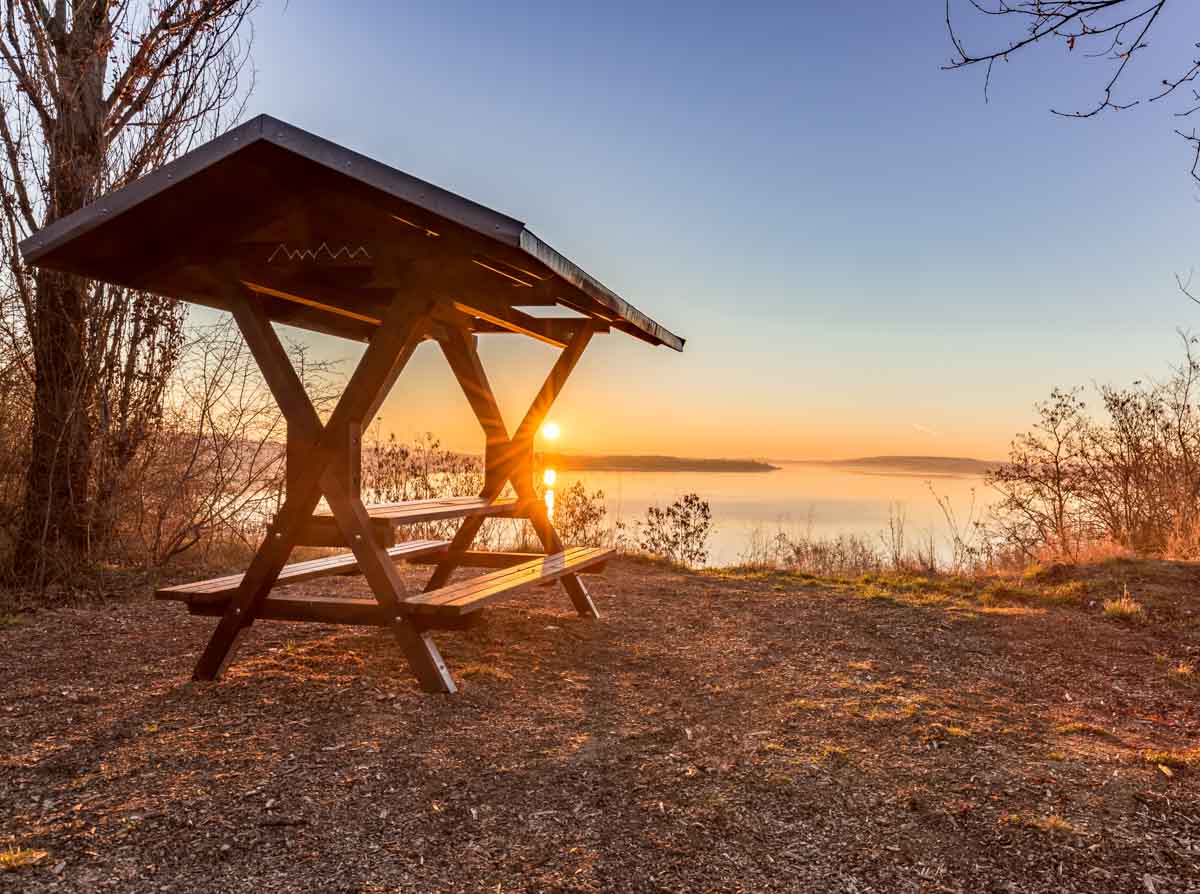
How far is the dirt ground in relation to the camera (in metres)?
2.52

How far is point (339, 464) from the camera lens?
398 cm

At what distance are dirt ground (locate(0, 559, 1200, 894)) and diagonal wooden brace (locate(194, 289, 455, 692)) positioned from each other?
35 cm

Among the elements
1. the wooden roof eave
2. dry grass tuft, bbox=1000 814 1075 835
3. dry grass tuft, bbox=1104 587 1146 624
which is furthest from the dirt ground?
the wooden roof eave

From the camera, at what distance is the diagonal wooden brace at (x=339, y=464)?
3924 mm

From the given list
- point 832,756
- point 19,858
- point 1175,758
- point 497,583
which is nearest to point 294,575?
point 497,583

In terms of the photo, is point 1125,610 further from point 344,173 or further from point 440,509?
point 344,173

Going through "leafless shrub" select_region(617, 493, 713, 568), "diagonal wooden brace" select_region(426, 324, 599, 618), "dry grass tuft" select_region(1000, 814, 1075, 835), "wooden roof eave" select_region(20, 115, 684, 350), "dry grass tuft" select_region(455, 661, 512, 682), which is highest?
"wooden roof eave" select_region(20, 115, 684, 350)

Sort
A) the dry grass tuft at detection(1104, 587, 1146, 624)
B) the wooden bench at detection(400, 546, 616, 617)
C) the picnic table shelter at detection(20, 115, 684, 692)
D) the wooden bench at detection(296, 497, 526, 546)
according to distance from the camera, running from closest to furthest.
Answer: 1. the picnic table shelter at detection(20, 115, 684, 692)
2. the wooden bench at detection(400, 546, 616, 617)
3. the wooden bench at detection(296, 497, 526, 546)
4. the dry grass tuft at detection(1104, 587, 1146, 624)

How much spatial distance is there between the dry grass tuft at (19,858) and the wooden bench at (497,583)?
66.1 inches

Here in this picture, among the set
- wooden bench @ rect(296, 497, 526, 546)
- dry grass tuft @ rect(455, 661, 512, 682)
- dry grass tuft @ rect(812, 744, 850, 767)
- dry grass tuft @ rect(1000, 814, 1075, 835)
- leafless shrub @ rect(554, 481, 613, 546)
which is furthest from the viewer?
leafless shrub @ rect(554, 481, 613, 546)

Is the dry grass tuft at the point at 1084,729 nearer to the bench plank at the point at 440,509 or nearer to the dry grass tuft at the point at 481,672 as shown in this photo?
the dry grass tuft at the point at 481,672

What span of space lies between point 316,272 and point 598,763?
287cm

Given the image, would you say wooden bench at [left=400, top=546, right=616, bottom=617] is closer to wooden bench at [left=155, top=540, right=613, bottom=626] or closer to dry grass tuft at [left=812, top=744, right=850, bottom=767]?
wooden bench at [left=155, top=540, right=613, bottom=626]

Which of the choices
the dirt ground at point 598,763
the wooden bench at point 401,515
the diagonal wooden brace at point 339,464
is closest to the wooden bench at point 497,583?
the diagonal wooden brace at point 339,464
